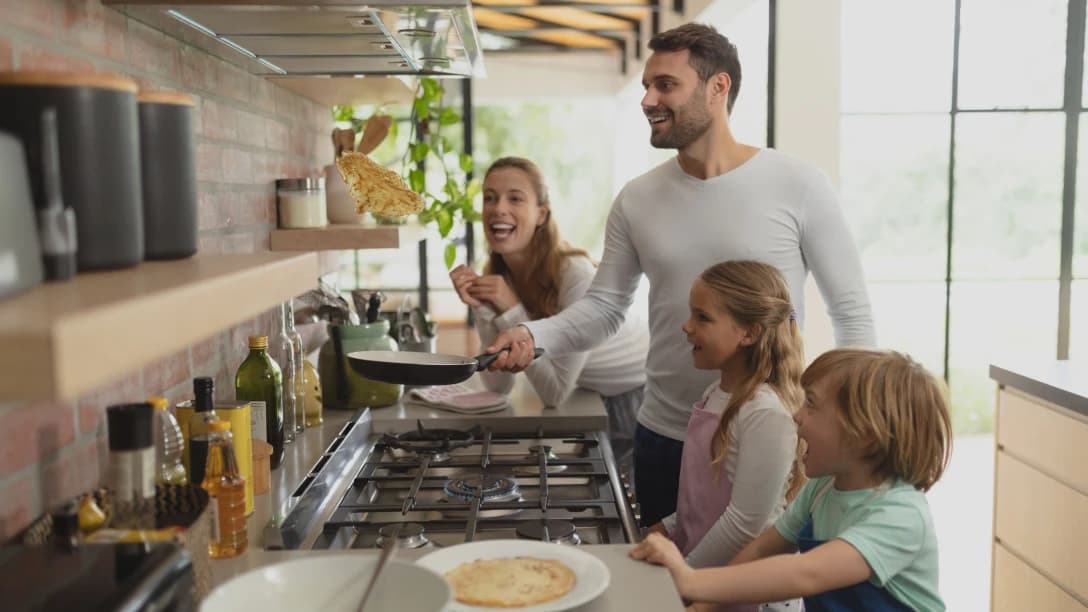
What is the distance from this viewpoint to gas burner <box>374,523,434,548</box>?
4.78 feet

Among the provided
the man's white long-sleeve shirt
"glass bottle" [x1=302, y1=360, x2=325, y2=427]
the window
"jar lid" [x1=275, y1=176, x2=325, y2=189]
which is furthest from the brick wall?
the window

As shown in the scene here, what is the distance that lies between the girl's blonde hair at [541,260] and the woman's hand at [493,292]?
3.1 inches

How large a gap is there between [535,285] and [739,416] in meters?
1.18

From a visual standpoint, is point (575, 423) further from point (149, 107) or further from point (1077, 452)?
point (149, 107)

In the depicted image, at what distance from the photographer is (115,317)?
0.61 metres

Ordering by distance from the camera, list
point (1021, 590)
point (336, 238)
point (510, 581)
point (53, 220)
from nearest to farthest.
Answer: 1. point (53, 220)
2. point (510, 581)
3. point (336, 238)
4. point (1021, 590)

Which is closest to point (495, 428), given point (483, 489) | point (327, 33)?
point (483, 489)

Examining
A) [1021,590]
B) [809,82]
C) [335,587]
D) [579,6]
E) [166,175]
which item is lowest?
[1021,590]

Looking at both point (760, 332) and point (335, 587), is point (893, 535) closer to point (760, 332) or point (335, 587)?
point (760, 332)

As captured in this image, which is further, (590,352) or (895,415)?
(590,352)

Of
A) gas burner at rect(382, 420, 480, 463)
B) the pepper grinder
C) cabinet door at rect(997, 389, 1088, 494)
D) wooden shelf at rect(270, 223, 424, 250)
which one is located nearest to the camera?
the pepper grinder

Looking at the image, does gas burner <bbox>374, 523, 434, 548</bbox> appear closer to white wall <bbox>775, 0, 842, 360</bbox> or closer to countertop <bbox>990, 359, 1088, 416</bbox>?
countertop <bbox>990, 359, 1088, 416</bbox>

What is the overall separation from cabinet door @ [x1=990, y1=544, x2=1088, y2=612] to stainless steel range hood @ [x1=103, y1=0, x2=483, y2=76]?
209 cm

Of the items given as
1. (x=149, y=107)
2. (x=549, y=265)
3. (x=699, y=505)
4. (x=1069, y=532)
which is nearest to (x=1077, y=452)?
(x=1069, y=532)
